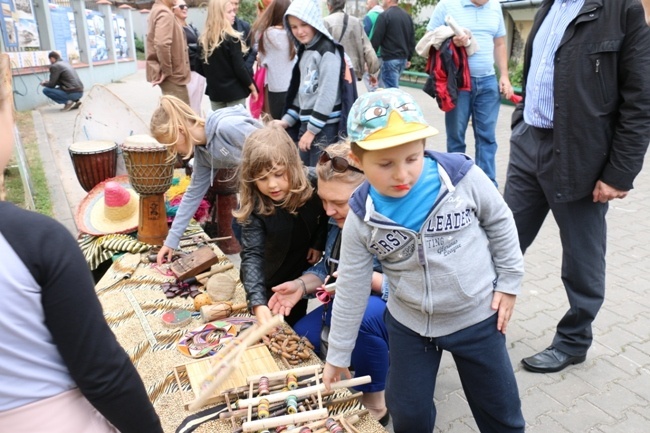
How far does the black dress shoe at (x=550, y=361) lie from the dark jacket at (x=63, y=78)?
37.3ft

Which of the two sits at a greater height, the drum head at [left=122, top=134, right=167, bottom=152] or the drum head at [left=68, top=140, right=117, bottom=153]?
the drum head at [left=122, top=134, right=167, bottom=152]

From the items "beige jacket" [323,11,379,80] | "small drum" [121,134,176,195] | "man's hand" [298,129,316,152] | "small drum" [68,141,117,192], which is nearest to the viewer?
"small drum" [121,134,176,195]

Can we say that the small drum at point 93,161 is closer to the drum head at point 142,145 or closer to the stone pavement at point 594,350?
the drum head at point 142,145

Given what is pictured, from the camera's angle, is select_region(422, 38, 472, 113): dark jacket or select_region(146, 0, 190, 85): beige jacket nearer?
select_region(422, 38, 472, 113): dark jacket

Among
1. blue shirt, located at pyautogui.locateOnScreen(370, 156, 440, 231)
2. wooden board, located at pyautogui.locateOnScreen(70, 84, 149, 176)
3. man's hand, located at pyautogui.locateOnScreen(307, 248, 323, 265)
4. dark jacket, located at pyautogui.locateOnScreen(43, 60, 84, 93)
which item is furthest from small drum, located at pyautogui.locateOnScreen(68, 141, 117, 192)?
dark jacket, located at pyautogui.locateOnScreen(43, 60, 84, 93)

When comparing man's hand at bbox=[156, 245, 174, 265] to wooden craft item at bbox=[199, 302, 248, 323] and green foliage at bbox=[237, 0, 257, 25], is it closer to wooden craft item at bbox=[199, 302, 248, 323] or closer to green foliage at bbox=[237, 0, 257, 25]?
wooden craft item at bbox=[199, 302, 248, 323]

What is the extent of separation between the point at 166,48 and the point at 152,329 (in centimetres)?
367

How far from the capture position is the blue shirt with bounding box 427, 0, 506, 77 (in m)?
4.89

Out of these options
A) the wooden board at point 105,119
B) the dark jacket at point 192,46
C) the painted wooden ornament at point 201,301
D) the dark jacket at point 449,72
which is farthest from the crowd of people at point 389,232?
the dark jacket at point 192,46

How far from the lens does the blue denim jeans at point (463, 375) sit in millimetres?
1799

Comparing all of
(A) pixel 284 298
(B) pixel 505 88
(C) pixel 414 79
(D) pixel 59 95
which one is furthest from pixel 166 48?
(C) pixel 414 79

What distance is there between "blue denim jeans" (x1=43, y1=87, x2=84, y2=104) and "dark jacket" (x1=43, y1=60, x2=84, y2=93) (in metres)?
0.08

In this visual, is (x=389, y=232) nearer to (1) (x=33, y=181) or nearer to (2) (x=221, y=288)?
(2) (x=221, y=288)

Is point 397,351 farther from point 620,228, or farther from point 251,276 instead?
point 620,228
